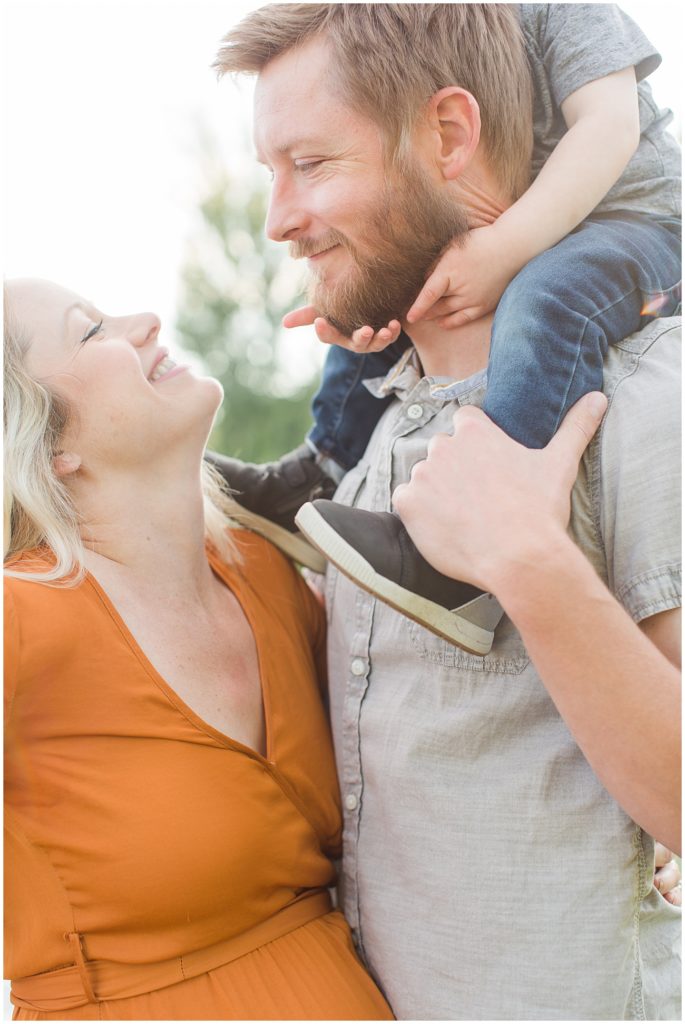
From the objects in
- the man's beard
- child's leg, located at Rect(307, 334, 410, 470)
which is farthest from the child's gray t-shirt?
child's leg, located at Rect(307, 334, 410, 470)

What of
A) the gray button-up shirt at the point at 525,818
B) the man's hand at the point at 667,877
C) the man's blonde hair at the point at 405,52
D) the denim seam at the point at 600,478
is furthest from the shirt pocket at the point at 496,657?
the man's blonde hair at the point at 405,52

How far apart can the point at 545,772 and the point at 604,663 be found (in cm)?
28

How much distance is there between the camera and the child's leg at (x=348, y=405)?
1.81 meters

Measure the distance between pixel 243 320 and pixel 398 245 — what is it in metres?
6.94

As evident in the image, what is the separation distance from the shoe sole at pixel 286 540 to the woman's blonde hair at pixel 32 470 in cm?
43

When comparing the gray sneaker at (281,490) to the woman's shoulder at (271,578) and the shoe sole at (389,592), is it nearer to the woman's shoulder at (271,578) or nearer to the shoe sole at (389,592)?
the woman's shoulder at (271,578)

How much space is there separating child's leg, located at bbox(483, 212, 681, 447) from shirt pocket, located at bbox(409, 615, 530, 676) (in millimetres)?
293

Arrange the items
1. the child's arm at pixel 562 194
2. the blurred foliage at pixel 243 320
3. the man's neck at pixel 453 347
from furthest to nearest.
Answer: the blurred foliage at pixel 243 320 < the man's neck at pixel 453 347 < the child's arm at pixel 562 194

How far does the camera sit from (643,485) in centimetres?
118

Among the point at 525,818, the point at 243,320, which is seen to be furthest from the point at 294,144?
the point at 243,320

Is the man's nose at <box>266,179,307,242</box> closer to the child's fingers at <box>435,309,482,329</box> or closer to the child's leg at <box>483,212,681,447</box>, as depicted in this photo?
the child's fingers at <box>435,309,482,329</box>

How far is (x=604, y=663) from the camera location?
107cm

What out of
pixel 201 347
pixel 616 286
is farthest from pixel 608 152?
pixel 201 347

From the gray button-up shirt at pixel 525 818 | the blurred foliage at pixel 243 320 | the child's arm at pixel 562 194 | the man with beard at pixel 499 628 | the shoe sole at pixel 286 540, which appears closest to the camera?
the man with beard at pixel 499 628
